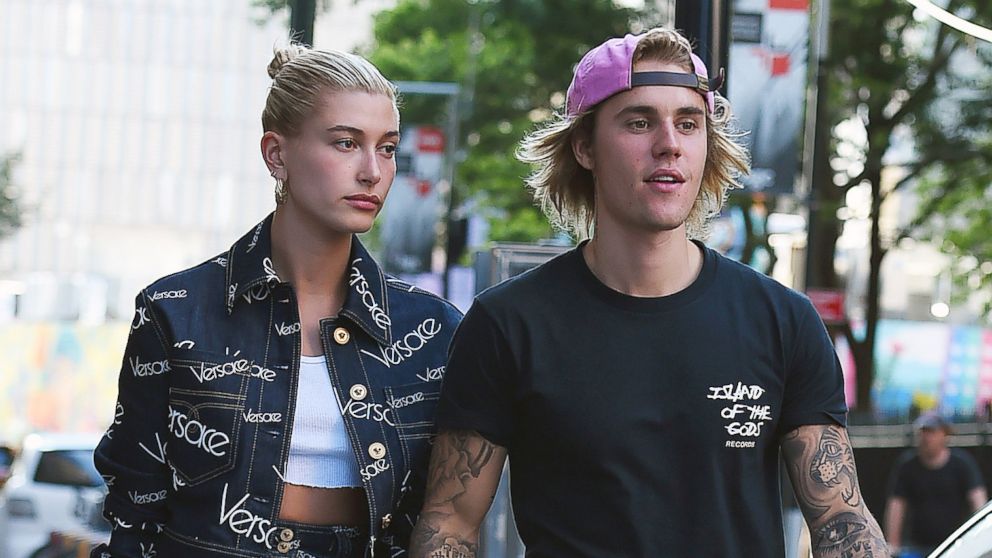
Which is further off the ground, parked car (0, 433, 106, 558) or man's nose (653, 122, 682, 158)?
man's nose (653, 122, 682, 158)

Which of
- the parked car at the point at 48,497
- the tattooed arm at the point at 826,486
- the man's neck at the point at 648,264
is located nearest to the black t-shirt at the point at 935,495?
the parked car at the point at 48,497

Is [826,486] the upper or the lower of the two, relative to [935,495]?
upper

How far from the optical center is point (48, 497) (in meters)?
13.3

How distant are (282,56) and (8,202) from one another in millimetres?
31857

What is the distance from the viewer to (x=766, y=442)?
10.00 feet

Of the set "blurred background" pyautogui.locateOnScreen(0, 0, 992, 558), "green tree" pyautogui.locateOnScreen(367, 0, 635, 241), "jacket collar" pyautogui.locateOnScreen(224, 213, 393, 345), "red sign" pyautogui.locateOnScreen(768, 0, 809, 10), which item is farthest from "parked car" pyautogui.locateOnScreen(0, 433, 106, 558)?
"jacket collar" pyautogui.locateOnScreen(224, 213, 393, 345)

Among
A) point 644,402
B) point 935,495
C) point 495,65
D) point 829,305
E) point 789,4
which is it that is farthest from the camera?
point 495,65

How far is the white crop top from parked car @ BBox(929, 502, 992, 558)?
3.90 feet

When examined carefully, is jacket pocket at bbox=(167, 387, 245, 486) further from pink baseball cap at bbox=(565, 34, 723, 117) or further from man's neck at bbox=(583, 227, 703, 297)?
pink baseball cap at bbox=(565, 34, 723, 117)

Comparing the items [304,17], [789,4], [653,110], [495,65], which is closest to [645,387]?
[653,110]

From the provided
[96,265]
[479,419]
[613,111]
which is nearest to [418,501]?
[479,419]

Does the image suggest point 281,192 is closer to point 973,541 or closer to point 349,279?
point 349,279

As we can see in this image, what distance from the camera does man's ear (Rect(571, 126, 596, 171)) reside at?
335cm

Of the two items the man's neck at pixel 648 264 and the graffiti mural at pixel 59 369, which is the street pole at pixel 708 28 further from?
the graffiti mural at pixel 59 369
